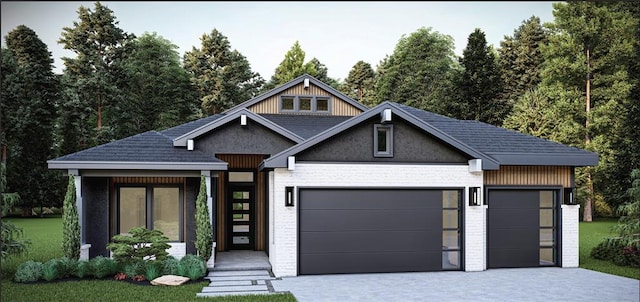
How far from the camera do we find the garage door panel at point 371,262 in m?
13.1

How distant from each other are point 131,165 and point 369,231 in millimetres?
6353

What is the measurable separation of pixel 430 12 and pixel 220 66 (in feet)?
135

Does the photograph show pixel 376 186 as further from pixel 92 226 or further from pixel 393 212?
pixel 92 226

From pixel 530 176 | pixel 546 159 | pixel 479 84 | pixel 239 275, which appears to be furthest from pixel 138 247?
pixel 479 84

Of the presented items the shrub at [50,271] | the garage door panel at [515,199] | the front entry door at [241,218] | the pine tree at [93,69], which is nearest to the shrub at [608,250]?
the garage door panel at [515,199]

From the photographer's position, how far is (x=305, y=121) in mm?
19281

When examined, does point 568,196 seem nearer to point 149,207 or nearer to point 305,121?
point 305,121

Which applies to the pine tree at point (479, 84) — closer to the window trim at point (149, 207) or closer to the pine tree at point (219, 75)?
the pine tree at point (219, 75)

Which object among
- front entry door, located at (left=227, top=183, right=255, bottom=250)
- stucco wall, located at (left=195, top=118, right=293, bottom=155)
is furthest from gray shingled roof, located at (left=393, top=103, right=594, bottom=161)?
front entry door, located at (left=227, top=183, right=255, bottom=250)

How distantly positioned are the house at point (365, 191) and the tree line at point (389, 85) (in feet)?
42.4

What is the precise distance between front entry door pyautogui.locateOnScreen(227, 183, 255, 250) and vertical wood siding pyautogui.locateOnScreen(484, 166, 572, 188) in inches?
301

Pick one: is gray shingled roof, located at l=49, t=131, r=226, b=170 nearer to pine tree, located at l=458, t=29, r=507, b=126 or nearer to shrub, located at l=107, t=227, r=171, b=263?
shrub, located at l=107, t=227, r=171, b=263

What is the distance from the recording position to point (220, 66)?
4434 cm

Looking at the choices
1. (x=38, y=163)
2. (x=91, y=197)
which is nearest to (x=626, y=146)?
(x=91, y=197)
